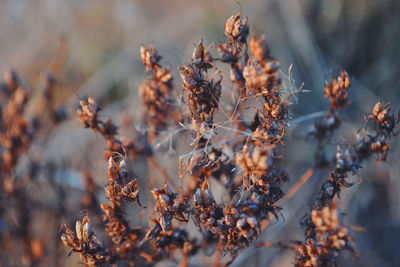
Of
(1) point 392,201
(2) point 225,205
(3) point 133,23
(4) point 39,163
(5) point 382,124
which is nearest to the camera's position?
(2) point 225,205

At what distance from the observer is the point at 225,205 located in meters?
1.20

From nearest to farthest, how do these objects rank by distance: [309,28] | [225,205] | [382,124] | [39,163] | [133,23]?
[225,205] < [382,124] < [39,163] < [309,28] < [133,23]

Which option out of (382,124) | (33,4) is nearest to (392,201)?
(382,124)

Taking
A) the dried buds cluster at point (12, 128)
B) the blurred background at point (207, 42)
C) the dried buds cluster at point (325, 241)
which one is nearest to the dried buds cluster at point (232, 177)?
the dried buds cluster at point (325, 241)

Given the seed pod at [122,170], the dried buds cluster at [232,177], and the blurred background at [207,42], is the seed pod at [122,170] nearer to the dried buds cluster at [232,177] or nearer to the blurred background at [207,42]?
the dried buds cluster at [232,177]

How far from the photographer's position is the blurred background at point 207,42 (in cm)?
231

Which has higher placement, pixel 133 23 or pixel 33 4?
pixel 33 4

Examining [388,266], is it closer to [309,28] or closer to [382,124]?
[382,124]

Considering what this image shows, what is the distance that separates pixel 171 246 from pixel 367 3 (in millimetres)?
3143

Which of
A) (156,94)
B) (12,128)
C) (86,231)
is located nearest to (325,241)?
(86,231)

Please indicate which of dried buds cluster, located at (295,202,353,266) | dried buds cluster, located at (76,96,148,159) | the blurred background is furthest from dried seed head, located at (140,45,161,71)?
dried buds cluster, located at (295,202,353,266)

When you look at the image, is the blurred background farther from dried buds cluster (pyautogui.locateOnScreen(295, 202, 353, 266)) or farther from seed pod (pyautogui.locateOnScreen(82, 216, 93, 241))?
seed pod (pyautogui.locateOnScreen(82, 216, 93, 241))

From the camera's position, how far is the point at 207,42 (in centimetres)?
188

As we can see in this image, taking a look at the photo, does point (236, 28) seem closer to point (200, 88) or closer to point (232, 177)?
point (200, 88)
